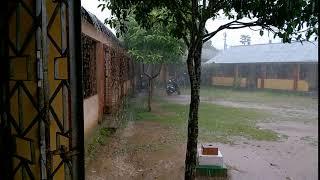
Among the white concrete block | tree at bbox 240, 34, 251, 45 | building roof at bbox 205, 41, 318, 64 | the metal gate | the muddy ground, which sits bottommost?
the muddy ground

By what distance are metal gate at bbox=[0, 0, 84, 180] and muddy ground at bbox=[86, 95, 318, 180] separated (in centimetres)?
264

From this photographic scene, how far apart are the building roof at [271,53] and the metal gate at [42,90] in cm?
2347

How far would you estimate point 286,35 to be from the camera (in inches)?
207

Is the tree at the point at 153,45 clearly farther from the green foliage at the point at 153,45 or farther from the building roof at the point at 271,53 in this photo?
the building roof at the point at 271,53

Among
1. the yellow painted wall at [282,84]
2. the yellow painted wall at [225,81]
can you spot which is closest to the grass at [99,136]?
the yellow painted wall at [282,84]

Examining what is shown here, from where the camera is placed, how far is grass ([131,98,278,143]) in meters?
11.3

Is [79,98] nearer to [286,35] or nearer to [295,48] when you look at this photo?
[286,35]

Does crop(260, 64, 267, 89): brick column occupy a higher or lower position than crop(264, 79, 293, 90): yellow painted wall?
higher

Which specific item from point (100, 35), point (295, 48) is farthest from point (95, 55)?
point (295, 48)

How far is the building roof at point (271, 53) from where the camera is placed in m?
27.0

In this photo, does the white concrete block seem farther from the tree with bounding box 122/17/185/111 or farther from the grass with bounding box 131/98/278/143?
the tree with bounding box 122/17/185/111

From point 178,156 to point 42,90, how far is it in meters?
5.38

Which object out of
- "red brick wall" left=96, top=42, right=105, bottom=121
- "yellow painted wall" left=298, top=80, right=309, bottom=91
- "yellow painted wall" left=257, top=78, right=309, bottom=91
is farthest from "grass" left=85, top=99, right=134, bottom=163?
"yellow painted wall" left=257, top=78, right=309, bottom=91

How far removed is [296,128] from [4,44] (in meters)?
11.1
